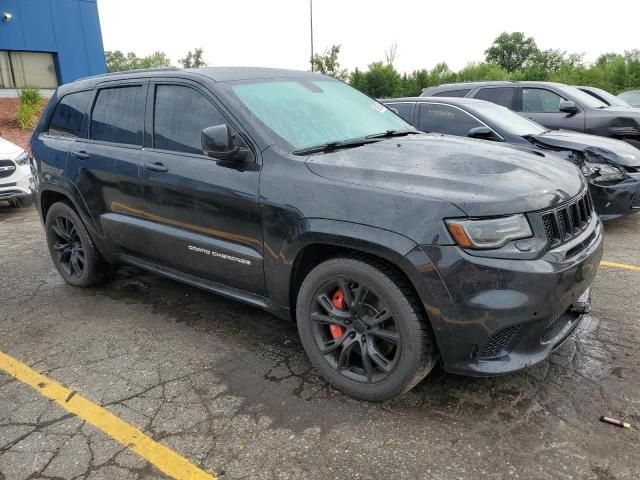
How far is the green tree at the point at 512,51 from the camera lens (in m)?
66.8

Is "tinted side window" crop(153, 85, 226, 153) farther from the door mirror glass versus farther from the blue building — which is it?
the blue building

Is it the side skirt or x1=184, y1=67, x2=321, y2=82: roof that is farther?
x1=184, y1=67, x2=321, y2=82: roof

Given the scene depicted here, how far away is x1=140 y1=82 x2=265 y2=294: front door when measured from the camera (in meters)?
3.10

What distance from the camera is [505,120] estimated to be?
651cm

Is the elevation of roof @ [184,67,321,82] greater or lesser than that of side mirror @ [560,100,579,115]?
greater

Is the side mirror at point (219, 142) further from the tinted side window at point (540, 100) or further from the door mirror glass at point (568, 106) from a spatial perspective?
the tinted side window at point (540, 100)

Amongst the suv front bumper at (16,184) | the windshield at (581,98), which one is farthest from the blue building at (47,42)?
the windshield at (581,98)

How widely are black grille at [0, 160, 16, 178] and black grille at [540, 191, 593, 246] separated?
811cm

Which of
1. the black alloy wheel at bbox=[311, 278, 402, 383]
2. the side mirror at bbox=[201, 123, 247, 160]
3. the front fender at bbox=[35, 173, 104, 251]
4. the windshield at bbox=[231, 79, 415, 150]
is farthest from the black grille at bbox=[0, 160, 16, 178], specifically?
the black alloy wheel at bbox=[311, 278, 402, 383]

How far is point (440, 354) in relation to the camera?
2557 mm

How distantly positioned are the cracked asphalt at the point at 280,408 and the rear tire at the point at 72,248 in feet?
1.78

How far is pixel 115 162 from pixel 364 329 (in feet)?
7.54

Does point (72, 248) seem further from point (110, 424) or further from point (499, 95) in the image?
point (499, 95)

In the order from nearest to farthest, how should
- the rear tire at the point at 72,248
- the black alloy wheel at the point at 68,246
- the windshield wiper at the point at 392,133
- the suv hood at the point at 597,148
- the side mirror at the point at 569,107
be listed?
the windshield wiper at the point at 392,133 → the rear tire at the point at 72,248 → the black alloy wheel at the point at 68,246 → the suv hood at the point at 597,148 → the side mirror at the point at 569,107
